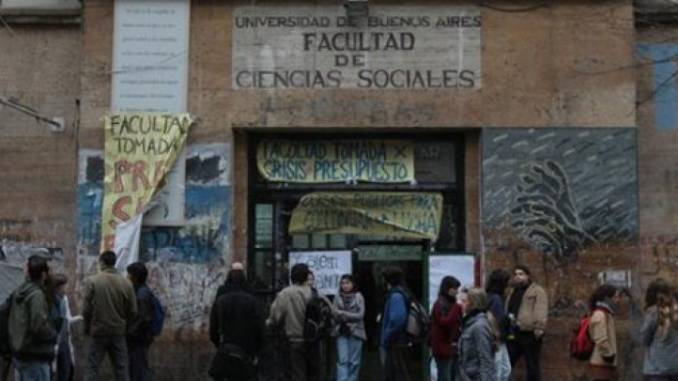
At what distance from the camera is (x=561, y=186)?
15547mm

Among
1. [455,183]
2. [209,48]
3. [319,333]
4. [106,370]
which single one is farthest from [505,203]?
[106,370]

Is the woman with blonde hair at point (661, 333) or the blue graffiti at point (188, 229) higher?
the blue graffiti at point (188, 229)

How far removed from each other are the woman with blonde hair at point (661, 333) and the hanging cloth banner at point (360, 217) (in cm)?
509

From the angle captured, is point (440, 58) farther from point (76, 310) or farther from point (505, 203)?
point (76, 310)

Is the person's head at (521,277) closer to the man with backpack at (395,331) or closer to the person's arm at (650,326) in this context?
the man with backpack at (395,331)

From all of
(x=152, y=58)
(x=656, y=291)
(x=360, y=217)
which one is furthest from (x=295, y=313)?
(x=656, y=291)

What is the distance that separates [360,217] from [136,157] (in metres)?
3.41

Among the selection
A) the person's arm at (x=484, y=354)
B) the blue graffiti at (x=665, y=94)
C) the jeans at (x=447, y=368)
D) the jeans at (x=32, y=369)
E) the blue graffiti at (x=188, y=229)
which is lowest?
the jeans at (x=447, y=368)

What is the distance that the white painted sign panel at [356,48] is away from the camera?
15.7 m

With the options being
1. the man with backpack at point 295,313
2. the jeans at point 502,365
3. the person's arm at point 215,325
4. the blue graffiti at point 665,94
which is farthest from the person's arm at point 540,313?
the person's arm at point 215,325

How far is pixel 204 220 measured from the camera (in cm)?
1545

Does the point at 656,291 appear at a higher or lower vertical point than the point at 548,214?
lower

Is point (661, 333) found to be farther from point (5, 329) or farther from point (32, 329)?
point (5, 329)

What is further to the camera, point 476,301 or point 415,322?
point 415,322
